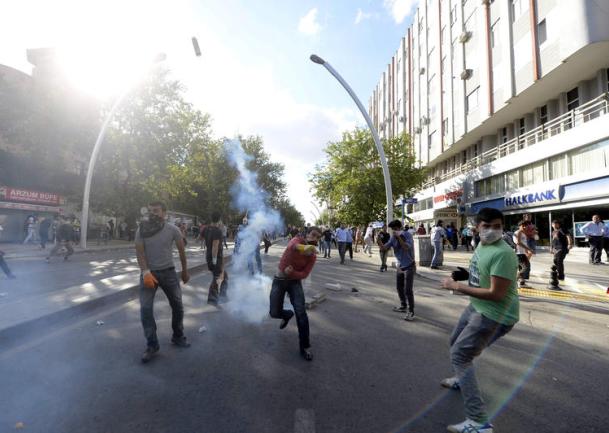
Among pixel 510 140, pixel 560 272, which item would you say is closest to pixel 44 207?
pixel 560 272

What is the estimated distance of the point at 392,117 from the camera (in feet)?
169

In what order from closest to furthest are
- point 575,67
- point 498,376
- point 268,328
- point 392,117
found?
point 498,376
point 268,328
point 575,67
point 392,117

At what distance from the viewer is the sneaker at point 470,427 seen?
2529 mm

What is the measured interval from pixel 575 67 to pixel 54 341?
22.5 meters

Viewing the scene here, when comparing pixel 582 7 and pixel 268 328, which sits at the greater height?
pixel 582 7

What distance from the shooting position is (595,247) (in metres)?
13.6

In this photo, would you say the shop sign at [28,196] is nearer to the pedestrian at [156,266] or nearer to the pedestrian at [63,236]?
the pedestrian at [63,236]

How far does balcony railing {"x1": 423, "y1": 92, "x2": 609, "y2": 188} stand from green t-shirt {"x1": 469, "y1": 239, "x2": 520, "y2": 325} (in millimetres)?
18352

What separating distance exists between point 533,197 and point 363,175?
10.9m

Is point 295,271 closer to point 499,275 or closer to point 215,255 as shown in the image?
point 499,275

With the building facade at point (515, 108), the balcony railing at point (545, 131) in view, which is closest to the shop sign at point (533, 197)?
the building facade at point (515, 108)

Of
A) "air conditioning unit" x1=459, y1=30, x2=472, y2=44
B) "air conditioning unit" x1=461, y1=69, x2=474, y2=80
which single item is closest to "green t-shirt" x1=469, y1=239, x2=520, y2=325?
"air conditioning unit" x1=461, y1=69, x2=474, y2=80

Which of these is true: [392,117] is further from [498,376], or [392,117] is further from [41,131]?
[498,376]

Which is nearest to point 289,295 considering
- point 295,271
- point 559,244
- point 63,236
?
point 295,271
